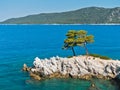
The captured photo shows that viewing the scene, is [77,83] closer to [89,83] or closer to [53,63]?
[89,83]

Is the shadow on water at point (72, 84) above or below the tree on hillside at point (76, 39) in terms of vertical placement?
below

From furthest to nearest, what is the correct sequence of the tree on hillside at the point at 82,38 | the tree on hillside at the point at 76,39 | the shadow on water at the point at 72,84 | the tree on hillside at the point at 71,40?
the tree on hillside at the point at 82,38 < the tree on hillside at the point at 76,39 < the tree on hillside at the point at 71,40 < the shadow on water at the point at 72,84

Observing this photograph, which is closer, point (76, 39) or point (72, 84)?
point (72, 84)

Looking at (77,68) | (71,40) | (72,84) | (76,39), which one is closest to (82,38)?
(76,39)

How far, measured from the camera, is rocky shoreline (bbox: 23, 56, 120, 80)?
276 ft

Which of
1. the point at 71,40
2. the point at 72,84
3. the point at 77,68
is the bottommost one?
the point at 72,84

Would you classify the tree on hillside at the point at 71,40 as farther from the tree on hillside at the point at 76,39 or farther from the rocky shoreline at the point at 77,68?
the rocky shoreline at the point at 77,68

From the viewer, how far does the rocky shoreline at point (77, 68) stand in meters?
84.0

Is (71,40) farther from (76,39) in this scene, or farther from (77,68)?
(77,68)

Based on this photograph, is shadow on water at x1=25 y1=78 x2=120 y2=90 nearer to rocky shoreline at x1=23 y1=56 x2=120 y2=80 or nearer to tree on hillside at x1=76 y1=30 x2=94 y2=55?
rocky shoreline at x1=23 y1=56 x2=120 y2=80

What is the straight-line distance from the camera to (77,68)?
85.6 m

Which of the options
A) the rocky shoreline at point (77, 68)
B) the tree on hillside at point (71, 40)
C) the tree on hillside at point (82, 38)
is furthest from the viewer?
the tree on hillside at point (82, 38)

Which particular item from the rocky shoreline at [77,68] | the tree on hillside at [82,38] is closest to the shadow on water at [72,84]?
the rocky shoreline at [77,68]

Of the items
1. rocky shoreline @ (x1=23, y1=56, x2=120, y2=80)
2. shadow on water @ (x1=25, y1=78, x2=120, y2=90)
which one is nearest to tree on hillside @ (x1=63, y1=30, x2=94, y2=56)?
rocky shoreline @ (x1=23, y1=56, x2=120, y2=80)
